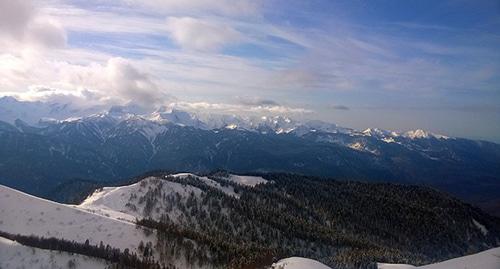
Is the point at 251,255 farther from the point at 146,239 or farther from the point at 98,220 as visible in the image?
the point at 98,220

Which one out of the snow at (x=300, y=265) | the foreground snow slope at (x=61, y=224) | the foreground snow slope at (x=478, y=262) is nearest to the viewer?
the foreground snow slope at (x=478, y=262)

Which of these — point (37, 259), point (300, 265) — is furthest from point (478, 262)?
point (37, 259)

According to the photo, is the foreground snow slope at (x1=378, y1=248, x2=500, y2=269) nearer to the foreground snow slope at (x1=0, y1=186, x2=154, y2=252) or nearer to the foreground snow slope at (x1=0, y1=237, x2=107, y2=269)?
the foreground snow slope at (x1=0, y1=237, x2=107, y2=269)

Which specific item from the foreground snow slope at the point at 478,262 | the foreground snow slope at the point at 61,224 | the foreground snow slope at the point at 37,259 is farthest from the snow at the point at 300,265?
the foreground snow slope at the point at 61,224

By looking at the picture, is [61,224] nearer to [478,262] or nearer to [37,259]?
[37,259]

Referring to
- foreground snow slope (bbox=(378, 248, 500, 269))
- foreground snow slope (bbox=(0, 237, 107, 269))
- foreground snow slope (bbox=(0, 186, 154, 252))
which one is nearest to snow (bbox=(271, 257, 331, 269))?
foreground snow slope (bbox=(378, 248, 500, 269))

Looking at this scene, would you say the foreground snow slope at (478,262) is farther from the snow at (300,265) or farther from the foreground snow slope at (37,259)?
the foreground snow slope at (37,259)
